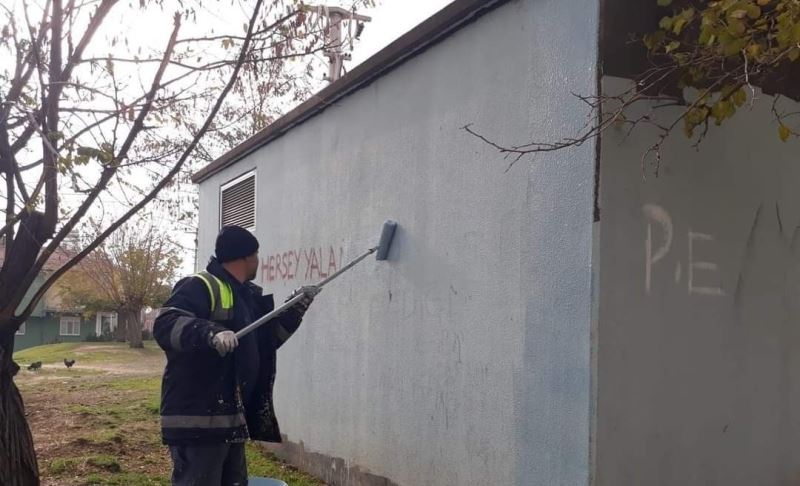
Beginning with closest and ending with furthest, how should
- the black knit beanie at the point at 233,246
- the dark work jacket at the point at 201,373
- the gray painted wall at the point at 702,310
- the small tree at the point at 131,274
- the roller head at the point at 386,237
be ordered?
the dark work jacket at the point at 201,373, the gray painted wall at the point at 702,310, the black knit beanie at the point at 233,246, the roller head at the point at 386,237, the small tree at the point at 131,274

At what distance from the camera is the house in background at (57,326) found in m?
49.7

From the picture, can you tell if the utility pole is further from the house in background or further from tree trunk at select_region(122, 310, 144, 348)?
the house in background

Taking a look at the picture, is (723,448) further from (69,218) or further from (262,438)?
(69,218)

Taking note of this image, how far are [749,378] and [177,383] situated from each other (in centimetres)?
294

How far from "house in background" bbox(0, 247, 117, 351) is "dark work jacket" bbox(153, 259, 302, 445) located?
46.9 metres

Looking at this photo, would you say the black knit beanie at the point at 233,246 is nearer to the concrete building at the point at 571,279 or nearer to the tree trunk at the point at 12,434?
the concrete building at the point at 571,279

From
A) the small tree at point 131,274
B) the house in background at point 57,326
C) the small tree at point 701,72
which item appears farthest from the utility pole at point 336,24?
the house in background at point 57,326

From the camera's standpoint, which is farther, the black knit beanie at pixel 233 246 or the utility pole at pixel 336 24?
the utility pole at pixel 336 24

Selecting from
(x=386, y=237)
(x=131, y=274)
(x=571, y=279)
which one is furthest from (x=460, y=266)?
(x=131, y=274)

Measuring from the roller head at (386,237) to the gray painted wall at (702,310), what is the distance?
81.3 inches

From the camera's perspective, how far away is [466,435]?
15.3 ft

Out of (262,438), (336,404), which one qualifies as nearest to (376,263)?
(336,404)

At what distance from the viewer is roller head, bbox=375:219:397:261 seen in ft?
18.2

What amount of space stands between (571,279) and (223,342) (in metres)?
1.70
